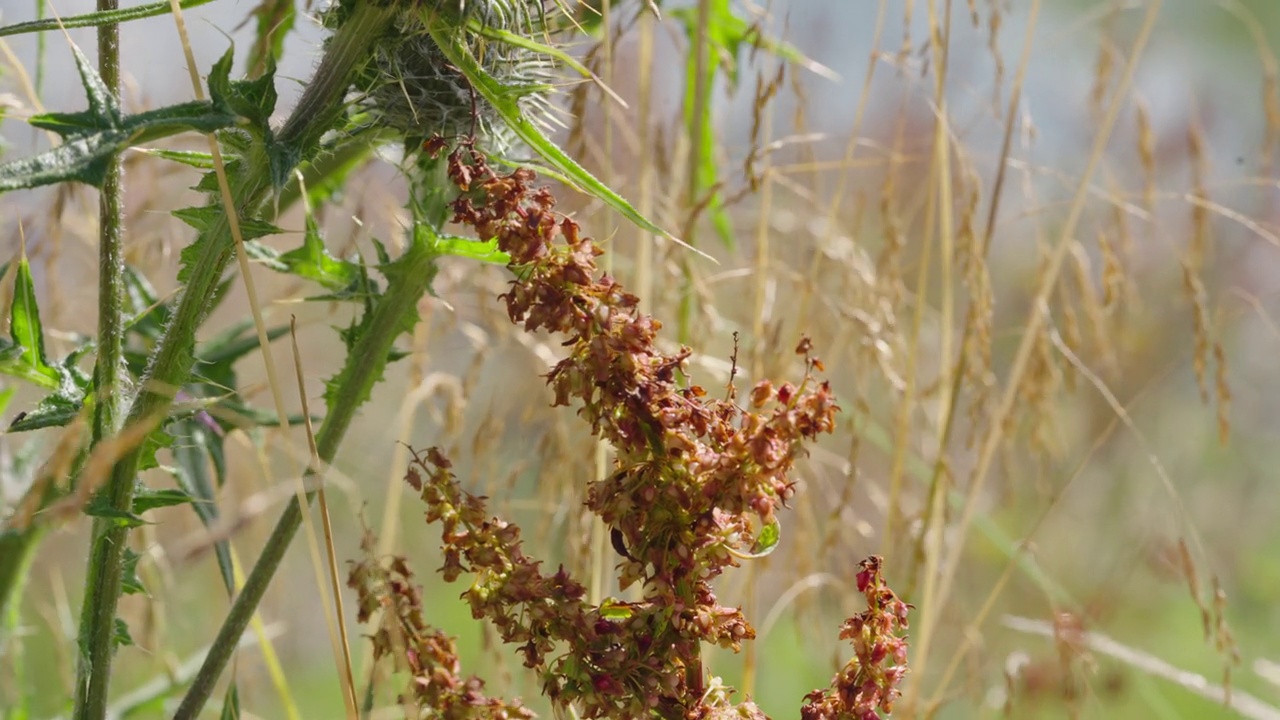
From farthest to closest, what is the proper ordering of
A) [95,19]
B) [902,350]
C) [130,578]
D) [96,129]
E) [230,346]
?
1. [902,350]
2. [230,346]
3. [130,578]
4. [95,19]
5. [96,129]

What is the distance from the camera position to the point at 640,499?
103 centimetres

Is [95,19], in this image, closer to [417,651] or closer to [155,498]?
[155,498]

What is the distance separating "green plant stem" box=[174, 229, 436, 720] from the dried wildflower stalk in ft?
1.11

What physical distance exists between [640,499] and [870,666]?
28cm

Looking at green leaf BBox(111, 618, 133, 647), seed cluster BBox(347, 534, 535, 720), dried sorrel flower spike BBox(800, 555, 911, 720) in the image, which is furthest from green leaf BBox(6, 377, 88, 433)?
dried sorrel flower spike BBox(800, 555, 911, 720)

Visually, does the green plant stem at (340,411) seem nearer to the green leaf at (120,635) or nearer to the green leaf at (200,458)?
the green leaf at (120,635)

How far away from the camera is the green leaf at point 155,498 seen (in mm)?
1261

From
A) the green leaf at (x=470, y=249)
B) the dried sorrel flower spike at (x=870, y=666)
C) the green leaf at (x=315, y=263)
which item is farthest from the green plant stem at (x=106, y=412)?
the dried sorrel flower spike at (x=870, y=666)

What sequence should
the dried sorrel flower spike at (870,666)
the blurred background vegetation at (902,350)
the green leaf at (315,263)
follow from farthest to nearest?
the blurred background vegetation at (902,350), the green leaf at (315,263), the dried sorrel flower spike at (870,666)

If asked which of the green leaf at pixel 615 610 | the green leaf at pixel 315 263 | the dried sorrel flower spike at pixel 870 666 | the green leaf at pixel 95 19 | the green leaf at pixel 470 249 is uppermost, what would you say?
the green leaf at pixel 95 19

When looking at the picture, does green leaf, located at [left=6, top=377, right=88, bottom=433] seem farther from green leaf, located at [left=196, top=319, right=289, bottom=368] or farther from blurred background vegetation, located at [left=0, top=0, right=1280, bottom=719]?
green leaf, located at [left=196, top=319, right=289, bottom=368]

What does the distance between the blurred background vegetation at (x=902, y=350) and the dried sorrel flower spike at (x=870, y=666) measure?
51 centimetres

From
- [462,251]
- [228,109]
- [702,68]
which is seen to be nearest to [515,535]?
[462,251]

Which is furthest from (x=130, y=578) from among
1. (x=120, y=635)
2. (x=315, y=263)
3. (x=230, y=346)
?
(x=230, y=346)
